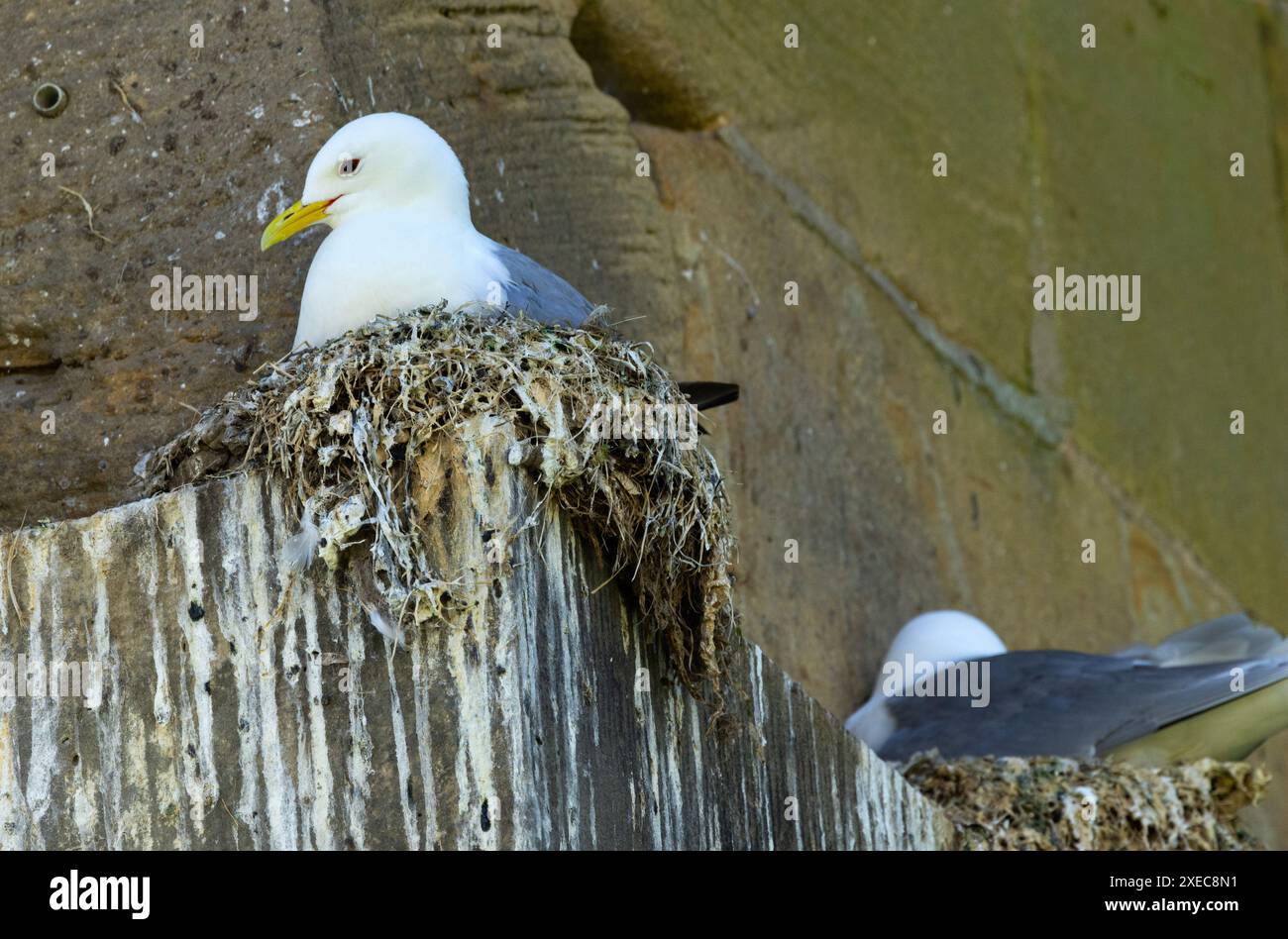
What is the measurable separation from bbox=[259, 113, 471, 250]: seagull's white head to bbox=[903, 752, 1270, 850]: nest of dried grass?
2049mm

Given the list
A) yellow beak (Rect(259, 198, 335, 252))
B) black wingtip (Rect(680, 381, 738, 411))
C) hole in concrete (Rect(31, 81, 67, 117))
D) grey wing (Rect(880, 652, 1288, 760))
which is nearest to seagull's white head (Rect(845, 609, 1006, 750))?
grey wing (Rect(880, 652, 1288, 760))

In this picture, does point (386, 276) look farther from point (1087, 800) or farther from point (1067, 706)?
point (1067, 706)

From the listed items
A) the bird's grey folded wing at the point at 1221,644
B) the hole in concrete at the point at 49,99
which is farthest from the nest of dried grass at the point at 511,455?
the bird's grey folded wing at the point at 1221,644

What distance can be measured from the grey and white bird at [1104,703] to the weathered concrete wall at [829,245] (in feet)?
1.32

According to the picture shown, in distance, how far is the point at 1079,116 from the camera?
8148 mm

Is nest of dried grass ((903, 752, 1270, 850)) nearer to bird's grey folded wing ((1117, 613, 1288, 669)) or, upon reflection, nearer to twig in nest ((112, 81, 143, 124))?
bird's grey folded wing ((1117, 613, 1288, 669))

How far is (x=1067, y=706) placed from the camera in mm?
5387

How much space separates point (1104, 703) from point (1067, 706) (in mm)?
101

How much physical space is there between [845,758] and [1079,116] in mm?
4690

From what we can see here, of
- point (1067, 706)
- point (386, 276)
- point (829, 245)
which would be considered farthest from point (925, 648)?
point (386, 276)

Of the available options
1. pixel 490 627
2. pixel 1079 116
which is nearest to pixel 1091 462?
pixel 1079 116

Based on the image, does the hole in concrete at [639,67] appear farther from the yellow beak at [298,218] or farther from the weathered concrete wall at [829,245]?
the yellow beak at [298,218]
